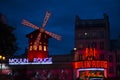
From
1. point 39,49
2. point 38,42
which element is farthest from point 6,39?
point 39,49

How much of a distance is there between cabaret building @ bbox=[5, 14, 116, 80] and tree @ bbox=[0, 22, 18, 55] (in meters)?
51.3

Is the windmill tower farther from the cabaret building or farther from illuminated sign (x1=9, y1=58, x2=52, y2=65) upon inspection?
illuminated sign (x1=9, y1=58, x2=52, y2=65)

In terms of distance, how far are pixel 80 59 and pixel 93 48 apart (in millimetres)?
4035

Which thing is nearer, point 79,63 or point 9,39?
point 9,39

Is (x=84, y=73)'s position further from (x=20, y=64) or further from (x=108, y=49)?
(x=20, y=64)

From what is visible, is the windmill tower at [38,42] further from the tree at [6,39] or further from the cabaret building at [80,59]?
the tree at [6,39]

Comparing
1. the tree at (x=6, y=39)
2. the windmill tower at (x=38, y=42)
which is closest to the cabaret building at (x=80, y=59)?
the windmill tower at (x=38, y=42)

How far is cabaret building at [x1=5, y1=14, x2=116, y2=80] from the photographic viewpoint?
88.8m

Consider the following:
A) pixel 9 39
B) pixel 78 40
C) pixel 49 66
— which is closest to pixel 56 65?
pixel 49 66

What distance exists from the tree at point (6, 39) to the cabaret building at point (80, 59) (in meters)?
51.3

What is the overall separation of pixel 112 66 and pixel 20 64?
21.9m

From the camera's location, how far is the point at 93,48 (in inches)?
3524

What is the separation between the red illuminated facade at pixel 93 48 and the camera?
88113 mm

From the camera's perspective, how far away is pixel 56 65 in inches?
3620
